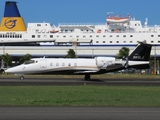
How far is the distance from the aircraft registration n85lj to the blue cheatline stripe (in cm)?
6386

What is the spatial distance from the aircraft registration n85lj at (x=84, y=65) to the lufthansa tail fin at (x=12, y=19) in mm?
63989

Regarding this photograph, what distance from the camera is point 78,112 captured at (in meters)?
18.4

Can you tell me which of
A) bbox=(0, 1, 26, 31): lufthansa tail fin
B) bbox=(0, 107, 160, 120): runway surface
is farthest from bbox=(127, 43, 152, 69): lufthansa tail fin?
bbox=(0, 1, 26, 31): lufthansa tail fin

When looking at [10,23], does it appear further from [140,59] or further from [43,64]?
[140,59]

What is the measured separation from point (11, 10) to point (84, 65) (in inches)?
2589

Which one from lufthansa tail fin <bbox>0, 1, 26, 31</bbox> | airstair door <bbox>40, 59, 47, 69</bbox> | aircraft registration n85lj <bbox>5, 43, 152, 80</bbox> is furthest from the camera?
lufthansa tail fin <bbox>0, 1, 26, 31</bbox>

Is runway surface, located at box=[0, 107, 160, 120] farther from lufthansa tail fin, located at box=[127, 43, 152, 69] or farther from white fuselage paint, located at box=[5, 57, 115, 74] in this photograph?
lufthansa tail fin, located at box=[127, 43, 152, 69]

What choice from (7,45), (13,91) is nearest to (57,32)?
(7,45)

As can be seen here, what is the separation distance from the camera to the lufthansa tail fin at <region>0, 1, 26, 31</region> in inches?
4328

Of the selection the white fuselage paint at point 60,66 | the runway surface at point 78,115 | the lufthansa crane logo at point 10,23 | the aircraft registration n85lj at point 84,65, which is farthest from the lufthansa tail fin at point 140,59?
the lufthansa crane logo at point 10,23

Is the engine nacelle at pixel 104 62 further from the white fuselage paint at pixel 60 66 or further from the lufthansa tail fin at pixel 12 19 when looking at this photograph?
the lufthansa tail fin at pixel 12 19

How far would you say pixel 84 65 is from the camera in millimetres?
48281

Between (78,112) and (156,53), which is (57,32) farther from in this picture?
(78,112)

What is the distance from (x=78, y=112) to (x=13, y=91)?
13.1 m
